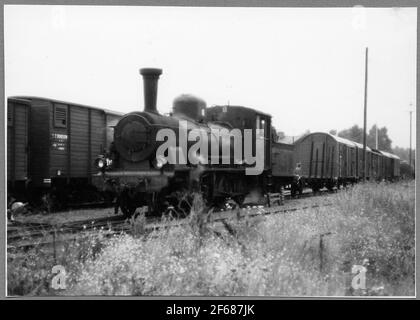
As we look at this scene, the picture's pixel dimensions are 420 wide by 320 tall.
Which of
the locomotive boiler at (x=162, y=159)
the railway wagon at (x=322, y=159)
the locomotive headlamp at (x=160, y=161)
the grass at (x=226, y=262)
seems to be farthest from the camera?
the railway wagon at (x=322, y=159)

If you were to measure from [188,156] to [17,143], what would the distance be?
4.24 meters

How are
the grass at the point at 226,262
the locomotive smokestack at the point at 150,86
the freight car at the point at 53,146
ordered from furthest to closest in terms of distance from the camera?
the freight car at the point at 53,146 → the locomotive smokestack at the point at 150,86 → the grass at the point at 226,262

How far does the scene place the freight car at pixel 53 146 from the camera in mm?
11133

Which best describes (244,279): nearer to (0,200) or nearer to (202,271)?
(202,271)

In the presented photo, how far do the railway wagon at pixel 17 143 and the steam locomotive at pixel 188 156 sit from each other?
73.7 inches

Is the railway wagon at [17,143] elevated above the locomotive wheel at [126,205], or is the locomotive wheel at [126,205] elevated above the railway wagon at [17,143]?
the railway wagon at [17,143]

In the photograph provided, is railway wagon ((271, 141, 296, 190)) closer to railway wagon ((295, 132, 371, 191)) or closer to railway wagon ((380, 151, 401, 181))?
railway wagon ((295, 132, 371, 191))

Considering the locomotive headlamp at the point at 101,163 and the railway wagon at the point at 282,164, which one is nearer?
the locomotive headlamp at the point at 101,163

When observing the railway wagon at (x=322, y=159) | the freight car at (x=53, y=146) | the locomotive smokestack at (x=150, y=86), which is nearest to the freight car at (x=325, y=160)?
the railway wagon at (x=322, y=159)

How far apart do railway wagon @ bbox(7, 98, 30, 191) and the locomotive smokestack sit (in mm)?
3201

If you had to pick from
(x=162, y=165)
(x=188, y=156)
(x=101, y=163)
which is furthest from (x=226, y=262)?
(x=101, y=163)

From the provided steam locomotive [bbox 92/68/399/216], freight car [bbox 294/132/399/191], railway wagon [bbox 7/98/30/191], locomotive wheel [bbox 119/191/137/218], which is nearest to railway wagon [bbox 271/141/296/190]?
steam locomotive [bbox 92/68/399/216]

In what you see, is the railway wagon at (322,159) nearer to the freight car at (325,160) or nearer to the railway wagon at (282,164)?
the freight car at (325,160)

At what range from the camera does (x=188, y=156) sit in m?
11.1
